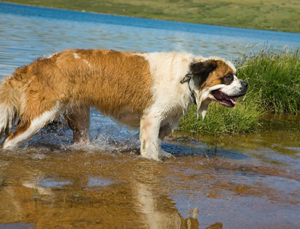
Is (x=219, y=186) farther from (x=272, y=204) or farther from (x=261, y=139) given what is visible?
(x=261, y=139)

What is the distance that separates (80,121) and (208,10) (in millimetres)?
145829

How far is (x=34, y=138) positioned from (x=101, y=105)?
1616 mm

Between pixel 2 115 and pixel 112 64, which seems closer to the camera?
pixel 2 115

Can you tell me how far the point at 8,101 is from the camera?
18.2 feet

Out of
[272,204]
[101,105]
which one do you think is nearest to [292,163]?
[272,204]

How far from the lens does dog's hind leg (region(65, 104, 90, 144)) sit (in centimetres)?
630

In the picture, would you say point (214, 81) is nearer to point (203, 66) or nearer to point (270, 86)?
point (203, 66)

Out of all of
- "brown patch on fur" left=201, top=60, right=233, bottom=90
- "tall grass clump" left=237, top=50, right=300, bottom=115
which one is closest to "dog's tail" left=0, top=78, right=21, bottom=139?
"brown patch on fur" left=201, top=60, right=233, bottom=90

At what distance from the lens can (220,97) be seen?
246 inches

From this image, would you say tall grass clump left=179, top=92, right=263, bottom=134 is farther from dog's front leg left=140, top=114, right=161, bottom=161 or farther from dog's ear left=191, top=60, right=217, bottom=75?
dog's ear left=191, top=60, right=217, bottom=75

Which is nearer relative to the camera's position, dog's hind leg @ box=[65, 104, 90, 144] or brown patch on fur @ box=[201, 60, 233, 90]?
brown patch on fur @ box=[201, 60, 233, 90]

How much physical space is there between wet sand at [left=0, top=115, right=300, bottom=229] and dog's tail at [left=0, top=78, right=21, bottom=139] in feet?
1.60

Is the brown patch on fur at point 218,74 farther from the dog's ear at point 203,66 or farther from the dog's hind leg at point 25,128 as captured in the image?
the dog's hind leg at point 25,128

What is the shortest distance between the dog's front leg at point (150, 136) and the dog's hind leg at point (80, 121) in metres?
0.97
